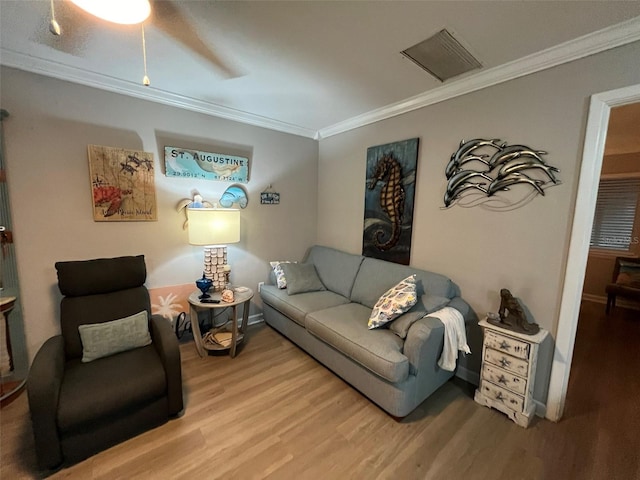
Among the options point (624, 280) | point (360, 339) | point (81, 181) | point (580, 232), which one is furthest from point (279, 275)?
point (624, 280)

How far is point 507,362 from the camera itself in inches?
72.0

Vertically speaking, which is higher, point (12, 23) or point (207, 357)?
point (12, 23)

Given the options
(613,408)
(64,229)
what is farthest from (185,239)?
(613,408)

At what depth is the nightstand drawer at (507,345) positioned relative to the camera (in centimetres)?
175

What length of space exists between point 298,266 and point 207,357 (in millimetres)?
1304

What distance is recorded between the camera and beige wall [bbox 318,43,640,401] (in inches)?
66.0

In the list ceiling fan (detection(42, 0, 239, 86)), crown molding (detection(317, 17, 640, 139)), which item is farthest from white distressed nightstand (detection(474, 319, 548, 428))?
ceiling fan (detection(42, 0, 239, 86))

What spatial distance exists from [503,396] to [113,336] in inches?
110

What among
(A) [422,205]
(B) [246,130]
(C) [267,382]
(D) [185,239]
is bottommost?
(C) [267,382]

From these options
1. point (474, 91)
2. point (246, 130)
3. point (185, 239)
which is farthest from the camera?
point (246, 130)

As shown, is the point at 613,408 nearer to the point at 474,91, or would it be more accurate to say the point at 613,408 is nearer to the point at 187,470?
the point at 474,91

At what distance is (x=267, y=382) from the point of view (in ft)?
7.22

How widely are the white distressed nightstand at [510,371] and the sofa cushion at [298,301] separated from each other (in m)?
1.32

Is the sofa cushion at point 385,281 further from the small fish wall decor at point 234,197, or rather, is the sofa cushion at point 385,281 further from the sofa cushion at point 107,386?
the sofa cushion at point 107,386
